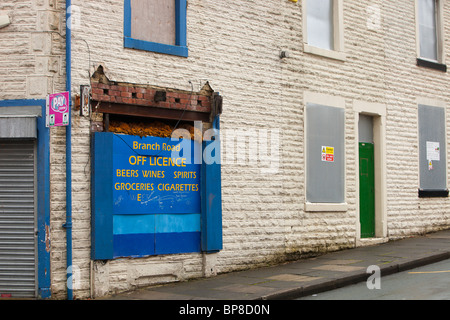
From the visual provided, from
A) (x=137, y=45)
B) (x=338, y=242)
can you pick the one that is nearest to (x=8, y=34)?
(x=137, y=45)

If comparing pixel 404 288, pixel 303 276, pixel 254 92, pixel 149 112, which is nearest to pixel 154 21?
pixel 149 112

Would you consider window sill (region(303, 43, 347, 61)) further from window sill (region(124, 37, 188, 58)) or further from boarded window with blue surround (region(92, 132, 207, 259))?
boarded window with blue surround (region(92, 132, 207, 259))

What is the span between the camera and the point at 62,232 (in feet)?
33.2

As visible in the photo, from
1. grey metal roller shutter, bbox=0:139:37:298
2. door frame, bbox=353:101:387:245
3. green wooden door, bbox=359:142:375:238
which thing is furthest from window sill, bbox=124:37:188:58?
green wooden door, bbox=359:142:375:238

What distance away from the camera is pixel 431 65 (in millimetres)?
16922

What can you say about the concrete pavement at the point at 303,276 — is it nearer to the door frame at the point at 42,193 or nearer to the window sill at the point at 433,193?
the door frame at the point at 42,193

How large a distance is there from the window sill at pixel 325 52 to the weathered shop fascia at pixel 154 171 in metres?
2.94

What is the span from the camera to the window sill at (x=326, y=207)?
1362 cm

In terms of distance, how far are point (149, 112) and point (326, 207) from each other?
4853 mm

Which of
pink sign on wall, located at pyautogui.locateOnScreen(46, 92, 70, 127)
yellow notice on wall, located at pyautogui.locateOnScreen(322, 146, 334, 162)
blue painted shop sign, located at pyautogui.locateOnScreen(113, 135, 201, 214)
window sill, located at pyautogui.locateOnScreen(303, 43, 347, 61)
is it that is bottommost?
blue painted shop sign, located at pyautogui.locateOnScreen(113, 135, 201, 214)

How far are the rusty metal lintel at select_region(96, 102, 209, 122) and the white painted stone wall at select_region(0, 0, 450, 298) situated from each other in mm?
450

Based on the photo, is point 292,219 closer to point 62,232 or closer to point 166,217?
point 166,217

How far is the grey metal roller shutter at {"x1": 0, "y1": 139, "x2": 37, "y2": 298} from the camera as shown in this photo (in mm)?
10133

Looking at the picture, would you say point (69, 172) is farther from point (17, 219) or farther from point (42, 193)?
point (17, 219)
